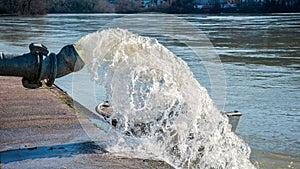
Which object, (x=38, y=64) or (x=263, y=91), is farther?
(x=263, y=91)

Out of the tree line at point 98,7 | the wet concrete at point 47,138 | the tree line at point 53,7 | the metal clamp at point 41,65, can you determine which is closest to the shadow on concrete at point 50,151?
the wet concrete at point 47,138

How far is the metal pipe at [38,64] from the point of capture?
15.3 ft

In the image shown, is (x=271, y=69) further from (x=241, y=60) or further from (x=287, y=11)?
(x=287, y=11)

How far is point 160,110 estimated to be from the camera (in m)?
8.26

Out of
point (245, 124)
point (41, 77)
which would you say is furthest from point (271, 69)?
point (41, 77)

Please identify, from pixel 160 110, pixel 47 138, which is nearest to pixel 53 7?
pixel 47 138

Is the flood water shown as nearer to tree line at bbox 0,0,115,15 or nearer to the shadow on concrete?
the shadow on concrete

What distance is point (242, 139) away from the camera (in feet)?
34.9

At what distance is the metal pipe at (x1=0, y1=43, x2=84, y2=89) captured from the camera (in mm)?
4676

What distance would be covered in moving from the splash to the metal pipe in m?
1.74

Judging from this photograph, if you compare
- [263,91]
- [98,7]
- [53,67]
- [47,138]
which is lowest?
[98,7]

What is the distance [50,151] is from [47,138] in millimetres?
669

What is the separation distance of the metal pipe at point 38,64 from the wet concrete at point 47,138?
2232 mm

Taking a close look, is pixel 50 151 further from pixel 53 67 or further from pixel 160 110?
pixel 53 67
